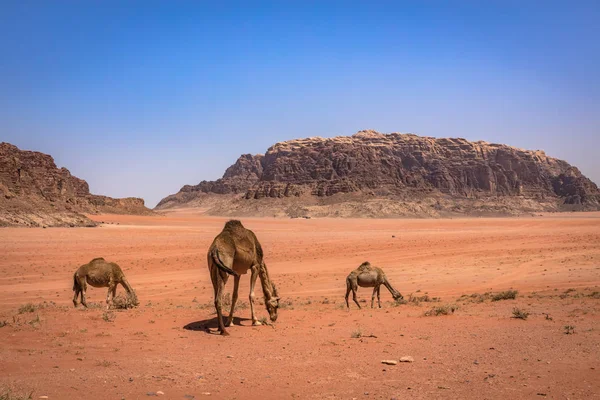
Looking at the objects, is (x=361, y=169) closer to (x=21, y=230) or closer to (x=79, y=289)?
(x=21, y=230)

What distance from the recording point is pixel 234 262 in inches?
435

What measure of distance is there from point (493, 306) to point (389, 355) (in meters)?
6.52

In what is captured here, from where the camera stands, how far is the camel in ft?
34.5

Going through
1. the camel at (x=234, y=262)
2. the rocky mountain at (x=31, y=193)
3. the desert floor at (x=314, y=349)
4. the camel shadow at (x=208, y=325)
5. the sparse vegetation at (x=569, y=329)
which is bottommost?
the camel shadow at (x=208, y=325)

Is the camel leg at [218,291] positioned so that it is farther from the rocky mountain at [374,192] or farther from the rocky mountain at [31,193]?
the rocky mountain at [374,192]

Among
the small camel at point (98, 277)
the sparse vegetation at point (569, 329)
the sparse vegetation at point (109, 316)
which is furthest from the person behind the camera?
the small camel at point (98, 277)

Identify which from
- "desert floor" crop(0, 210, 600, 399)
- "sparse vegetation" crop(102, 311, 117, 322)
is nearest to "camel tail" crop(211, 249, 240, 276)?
"desert floor" crop(0, 210, 600, 399)

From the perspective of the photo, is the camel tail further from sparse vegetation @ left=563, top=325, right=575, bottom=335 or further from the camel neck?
sparse vegetation @ left=563, top=325, right=575, bottom=335

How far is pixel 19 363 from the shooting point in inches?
303

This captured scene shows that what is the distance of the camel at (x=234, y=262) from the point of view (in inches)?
414

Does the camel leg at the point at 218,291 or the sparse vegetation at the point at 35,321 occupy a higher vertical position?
the camel leg at the point at 218,291

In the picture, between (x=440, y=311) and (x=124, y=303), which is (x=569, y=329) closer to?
(x=440, y=311)

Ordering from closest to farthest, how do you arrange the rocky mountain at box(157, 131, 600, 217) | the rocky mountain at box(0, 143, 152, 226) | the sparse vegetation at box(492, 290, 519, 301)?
the sparse vegetation at box(492, 290, 519, 301)
the rocky mountain at box(0, 143, 152, 226)
the rocky mountain at box(157, 131, 600, 217)

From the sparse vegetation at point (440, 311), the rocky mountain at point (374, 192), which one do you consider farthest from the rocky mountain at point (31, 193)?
the rocky mountain at point (374, 192)
